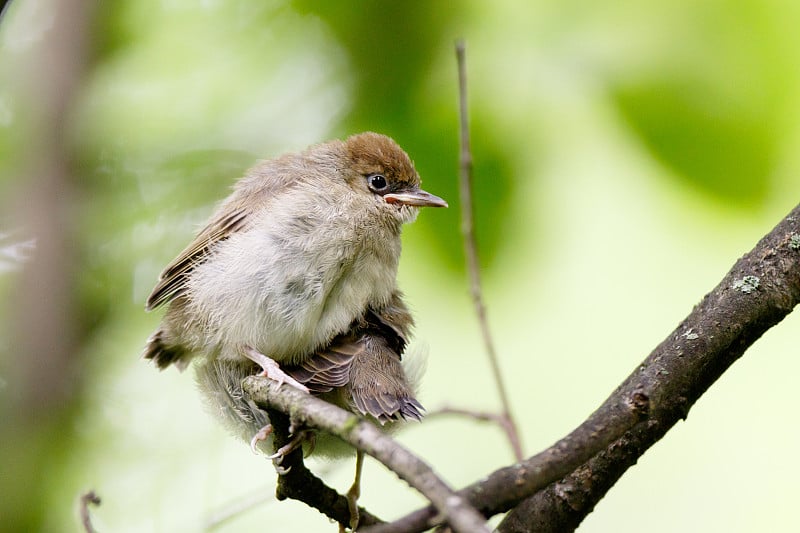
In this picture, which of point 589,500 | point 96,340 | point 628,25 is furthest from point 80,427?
point 628,25

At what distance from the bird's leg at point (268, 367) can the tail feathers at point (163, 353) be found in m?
0.54

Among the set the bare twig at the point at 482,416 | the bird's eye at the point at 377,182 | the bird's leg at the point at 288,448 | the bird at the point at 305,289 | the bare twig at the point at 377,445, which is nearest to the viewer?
the bare twig at the point at 377,445

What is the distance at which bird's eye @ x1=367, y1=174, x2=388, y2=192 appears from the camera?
3.58 m

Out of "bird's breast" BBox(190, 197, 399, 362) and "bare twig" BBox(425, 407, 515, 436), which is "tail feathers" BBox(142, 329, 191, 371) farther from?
"bare twig" BBox(425, 407, 515, 436)

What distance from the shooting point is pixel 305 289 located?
3068 mm

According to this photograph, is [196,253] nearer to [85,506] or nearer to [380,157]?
[380,157]

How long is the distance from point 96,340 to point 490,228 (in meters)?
1.78

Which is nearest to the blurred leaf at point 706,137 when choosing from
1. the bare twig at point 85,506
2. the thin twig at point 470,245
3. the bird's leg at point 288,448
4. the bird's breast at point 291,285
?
the thin twig at point 470,245

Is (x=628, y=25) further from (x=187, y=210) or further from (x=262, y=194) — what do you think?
(x=187, y=210)

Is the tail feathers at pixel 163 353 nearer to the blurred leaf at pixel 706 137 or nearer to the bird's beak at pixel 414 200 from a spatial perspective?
the bird's beak at pixel 414 200

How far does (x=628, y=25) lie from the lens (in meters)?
3.54

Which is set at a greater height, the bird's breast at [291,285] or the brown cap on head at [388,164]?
the brown cap on head at [388,164]

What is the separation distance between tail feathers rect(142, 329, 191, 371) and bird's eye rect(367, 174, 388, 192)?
39.4 inches

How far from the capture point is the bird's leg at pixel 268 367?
275cm
